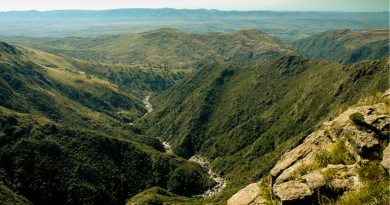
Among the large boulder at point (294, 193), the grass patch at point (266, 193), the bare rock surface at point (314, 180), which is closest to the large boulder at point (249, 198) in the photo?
the grass patch at point (266, 193)

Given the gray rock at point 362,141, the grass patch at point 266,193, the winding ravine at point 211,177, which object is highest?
the gray rock at point 362,141

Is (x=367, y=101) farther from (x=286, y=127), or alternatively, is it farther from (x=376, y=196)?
(x=286, y=127)

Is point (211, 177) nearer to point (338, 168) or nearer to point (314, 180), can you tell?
point (338, 168)

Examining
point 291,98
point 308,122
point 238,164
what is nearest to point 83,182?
point 238,164

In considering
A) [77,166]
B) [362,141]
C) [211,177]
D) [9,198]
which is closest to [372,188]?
[362,141]

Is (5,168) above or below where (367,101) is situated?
below

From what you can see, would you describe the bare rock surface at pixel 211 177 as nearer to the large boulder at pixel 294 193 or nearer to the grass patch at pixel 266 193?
the grass patch at pixel 266 193

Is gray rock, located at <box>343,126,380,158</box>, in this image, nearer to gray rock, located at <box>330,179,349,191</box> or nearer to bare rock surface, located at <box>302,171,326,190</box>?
gray rock, located at <box>330,179,349,191</box>

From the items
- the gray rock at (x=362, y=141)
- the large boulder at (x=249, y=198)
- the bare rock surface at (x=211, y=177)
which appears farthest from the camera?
the bare rock surface at (x=211, y=177)
